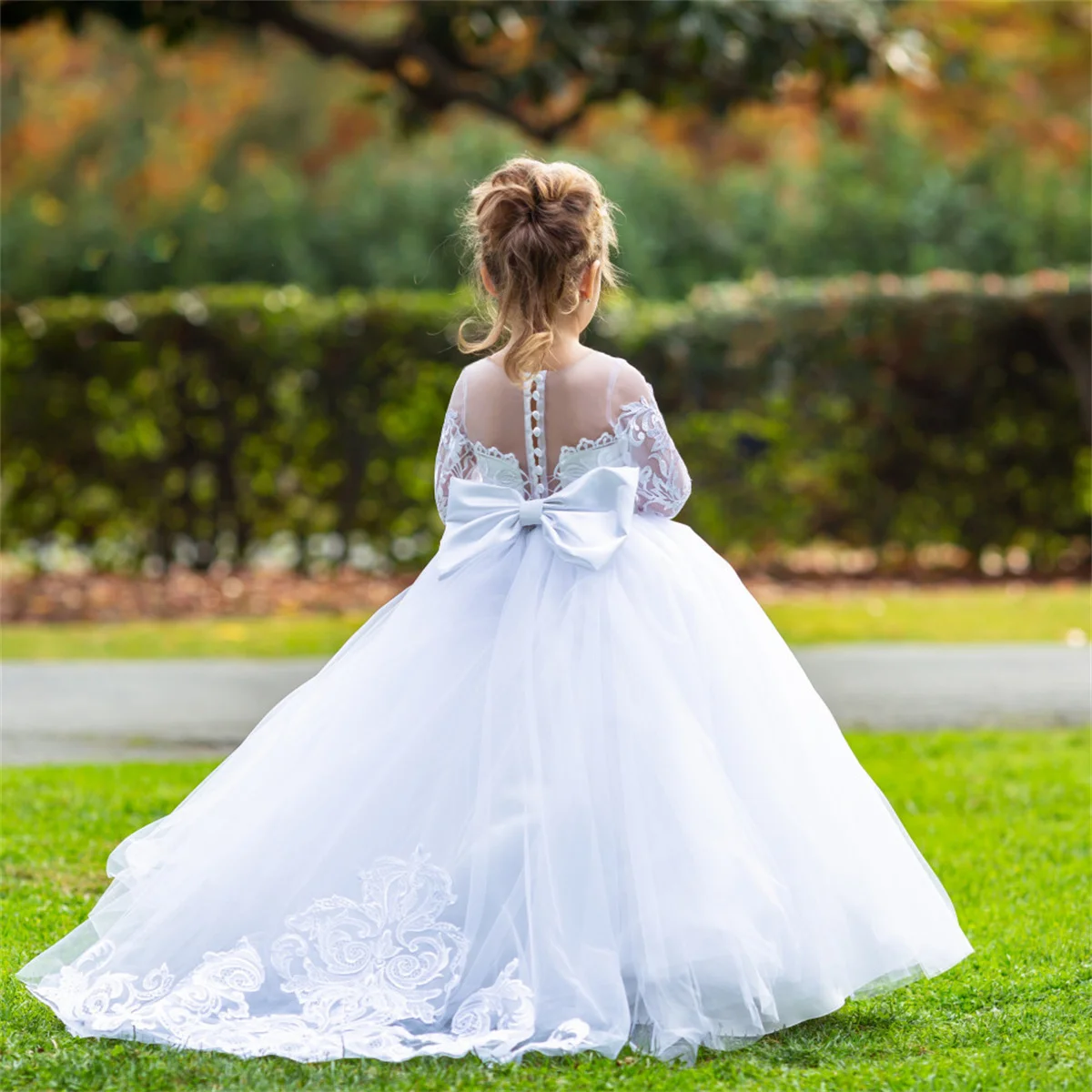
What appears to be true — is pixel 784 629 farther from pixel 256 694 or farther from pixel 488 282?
pixel 488 282

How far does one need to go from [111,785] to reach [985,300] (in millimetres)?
7996

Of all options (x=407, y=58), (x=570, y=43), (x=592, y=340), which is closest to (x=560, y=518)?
(x=592, y=340)

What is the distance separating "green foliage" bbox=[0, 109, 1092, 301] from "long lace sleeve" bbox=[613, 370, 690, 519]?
10.4 m

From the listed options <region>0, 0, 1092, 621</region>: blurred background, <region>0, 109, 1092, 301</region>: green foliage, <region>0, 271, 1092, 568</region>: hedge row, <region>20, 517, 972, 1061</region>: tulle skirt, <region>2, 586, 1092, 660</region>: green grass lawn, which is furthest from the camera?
<region>0, 109, 1092, 301</region>: green foliage

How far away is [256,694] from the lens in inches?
314

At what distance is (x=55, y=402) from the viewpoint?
11789 mm

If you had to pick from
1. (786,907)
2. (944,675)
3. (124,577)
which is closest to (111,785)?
(786,907)

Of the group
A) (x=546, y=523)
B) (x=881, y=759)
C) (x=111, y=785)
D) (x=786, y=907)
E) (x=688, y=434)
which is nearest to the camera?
(x=786, y=907)

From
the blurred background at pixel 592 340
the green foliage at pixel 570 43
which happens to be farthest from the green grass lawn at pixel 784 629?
the green foliage at pixel 570 43

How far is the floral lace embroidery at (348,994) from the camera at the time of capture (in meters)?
3.63

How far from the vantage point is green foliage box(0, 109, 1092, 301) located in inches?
592

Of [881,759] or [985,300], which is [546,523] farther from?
[985,300]

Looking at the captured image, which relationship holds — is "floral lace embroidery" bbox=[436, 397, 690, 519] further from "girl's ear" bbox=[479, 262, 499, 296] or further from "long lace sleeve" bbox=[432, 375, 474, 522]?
"girl's ear" bbox=[479, 262, 499, 296]

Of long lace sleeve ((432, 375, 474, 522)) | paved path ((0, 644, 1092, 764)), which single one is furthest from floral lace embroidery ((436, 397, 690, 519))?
paved path ((0, 644, 1092, 764))
